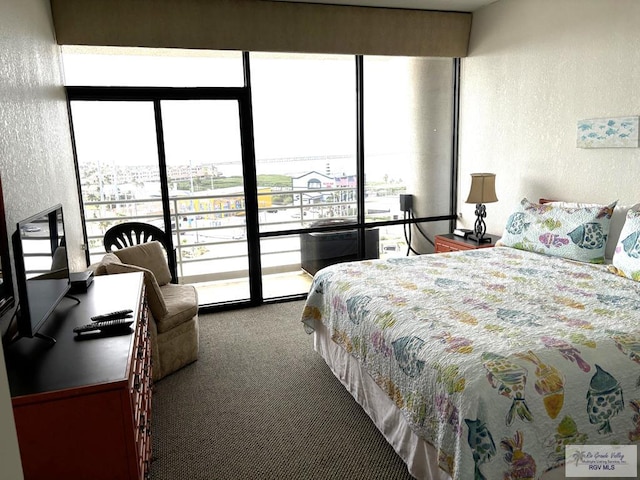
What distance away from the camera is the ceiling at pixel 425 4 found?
417 centimetres

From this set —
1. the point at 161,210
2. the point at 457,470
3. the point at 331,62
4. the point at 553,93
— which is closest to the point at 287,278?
the point at 161,210

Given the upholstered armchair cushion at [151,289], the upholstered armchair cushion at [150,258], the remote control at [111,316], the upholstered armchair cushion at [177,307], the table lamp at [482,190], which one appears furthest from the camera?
the table lamp at [482,190]

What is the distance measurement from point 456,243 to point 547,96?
4.79 feet

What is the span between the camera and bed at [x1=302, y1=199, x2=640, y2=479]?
1.70 metres

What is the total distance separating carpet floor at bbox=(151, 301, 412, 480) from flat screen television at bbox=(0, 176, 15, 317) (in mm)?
1088

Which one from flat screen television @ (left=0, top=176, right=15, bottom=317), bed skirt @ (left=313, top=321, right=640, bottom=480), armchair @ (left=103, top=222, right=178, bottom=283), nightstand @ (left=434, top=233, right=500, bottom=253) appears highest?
flat screen television @ (left=0, top=176, right=15, bottom=317)

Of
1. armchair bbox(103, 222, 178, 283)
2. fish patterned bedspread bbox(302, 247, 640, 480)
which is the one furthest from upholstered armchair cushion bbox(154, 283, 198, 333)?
fish patterned bedspread bbox(302, 247, 640, 480)

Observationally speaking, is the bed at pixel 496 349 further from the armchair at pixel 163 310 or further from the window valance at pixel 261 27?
the window valance at pixel 261 27

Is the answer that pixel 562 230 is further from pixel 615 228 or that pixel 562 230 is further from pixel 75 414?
pixel 75 414

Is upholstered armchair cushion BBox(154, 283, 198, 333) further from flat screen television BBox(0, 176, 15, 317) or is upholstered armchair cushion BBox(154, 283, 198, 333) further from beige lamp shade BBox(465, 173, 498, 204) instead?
beige lamp shade BBox(465, 173, 498, 204)

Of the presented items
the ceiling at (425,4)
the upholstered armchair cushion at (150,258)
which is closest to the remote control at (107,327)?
the upholstered armchair cushion at (150,258)

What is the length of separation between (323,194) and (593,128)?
240 cm

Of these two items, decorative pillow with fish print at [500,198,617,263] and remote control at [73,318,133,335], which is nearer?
remote control at [73,318,133,335]

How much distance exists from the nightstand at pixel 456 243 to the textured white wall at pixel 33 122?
3.24m
